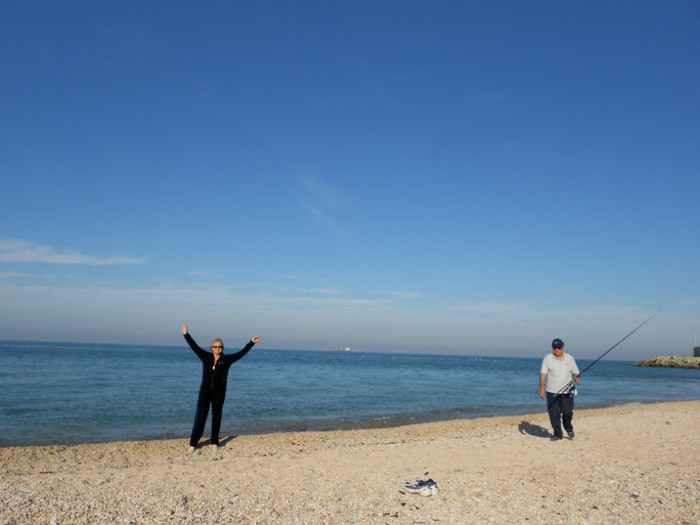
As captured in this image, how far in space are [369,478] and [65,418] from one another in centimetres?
1138

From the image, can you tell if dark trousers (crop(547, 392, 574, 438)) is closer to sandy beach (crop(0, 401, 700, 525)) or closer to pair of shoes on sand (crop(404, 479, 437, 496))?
sandy beach (crop(0, 401, 700, 525))

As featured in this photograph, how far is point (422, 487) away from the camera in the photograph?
5.84 meters

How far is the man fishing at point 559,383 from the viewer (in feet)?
30.3

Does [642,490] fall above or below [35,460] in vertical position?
above

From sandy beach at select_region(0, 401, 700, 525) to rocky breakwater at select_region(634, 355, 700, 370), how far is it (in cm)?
9832

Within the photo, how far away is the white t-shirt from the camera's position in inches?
363

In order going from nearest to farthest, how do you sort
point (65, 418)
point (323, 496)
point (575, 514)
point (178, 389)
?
1. point (575, 514)
2. point (323, 496)
3. point (65, 418)
4. point (178, 389)

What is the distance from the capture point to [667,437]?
10.3 meters

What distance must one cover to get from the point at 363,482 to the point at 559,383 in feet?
16.1

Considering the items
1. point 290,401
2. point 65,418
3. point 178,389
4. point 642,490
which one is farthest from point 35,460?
point 178,389

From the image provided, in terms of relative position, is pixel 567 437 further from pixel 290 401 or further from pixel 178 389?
pixel 178 389

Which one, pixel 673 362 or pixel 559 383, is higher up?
pixel 559 383

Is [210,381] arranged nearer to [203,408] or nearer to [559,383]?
[203,408]

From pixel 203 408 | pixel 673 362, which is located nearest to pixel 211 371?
pixel 203 408
